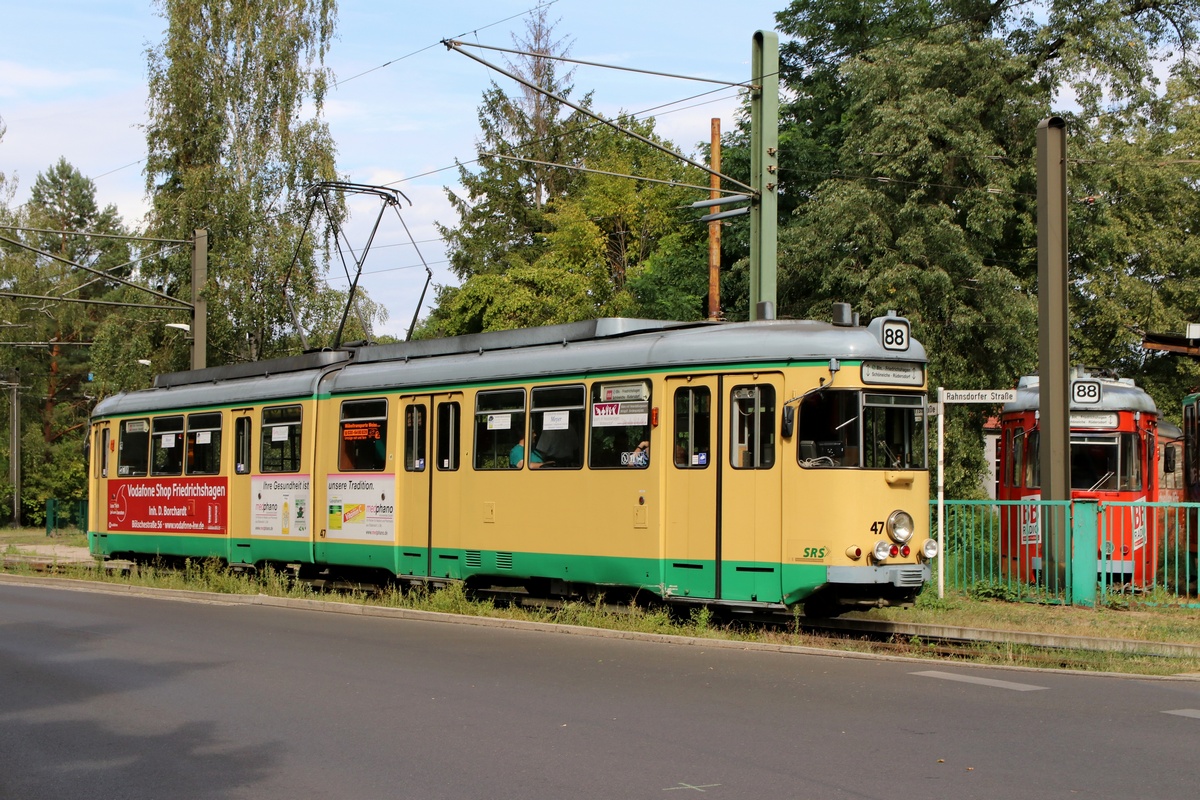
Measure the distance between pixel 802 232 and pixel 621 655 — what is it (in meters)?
19.1

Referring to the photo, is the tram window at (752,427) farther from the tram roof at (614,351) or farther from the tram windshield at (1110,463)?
the tram windshield at (1110,463)

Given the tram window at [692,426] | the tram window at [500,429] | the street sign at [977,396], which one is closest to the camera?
the tram window at [692,426]

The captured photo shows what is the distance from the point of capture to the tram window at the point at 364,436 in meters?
18.1

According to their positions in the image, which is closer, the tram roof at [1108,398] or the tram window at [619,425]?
the tram window at [619,425]

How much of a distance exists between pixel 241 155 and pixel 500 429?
78.4ft

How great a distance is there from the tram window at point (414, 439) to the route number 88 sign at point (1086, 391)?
9324 mm

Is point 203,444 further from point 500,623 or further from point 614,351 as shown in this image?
point 614,351

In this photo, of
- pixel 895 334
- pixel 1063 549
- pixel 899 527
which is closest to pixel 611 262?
pixel 1063 549

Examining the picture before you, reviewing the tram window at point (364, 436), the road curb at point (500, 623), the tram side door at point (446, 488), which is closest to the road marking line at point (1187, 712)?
the road curb at point (500, 623)

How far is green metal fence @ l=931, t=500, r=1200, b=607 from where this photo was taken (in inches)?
630

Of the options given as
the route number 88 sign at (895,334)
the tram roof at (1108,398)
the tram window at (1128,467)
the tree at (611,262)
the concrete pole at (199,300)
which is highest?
the tree at (611,262)

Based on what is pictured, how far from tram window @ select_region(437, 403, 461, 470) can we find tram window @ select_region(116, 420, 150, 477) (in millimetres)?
8627

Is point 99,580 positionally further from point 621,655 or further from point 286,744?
point 286,744

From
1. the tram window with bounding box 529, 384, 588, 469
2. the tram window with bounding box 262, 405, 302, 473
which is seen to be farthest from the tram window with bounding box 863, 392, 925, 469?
the tram window with bounding box 262, 405, 302, 473
